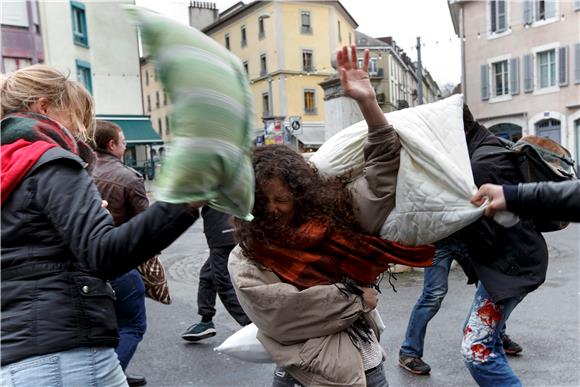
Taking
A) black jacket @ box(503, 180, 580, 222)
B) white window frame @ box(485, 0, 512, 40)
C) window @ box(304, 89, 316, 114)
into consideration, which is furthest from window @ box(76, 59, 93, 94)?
black jacket @ box(503, 180, 580, 222)

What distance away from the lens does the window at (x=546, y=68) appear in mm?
23500

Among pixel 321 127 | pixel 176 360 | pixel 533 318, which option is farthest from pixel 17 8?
pixel 321 127

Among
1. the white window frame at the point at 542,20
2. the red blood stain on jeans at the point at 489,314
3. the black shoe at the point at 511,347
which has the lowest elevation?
the black shoe at the point at 511,347

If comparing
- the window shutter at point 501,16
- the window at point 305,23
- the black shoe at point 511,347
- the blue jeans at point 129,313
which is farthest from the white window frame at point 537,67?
the blue jeans at point 129,313

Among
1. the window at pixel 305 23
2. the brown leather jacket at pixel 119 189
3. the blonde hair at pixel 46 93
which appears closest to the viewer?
the blonde hair at pixel 46 93

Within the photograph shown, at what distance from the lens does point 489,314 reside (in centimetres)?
274

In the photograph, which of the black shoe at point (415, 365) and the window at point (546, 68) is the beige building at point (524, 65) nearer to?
the window at point (546, 68)

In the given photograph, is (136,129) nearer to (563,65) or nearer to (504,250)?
(563,65)

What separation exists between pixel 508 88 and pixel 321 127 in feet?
63.7

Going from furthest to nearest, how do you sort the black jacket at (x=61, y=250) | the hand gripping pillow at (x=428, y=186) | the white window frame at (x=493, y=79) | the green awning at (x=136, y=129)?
the green awning at (x=136, y=129) < the white window frame at (x=493, y=79) < the hand gripping pillow at (x=428, y=186) < the black jacket at (x=61, y=250)

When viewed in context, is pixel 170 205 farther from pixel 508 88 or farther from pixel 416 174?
pixel 508 88

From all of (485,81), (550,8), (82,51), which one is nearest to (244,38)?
(82,51)

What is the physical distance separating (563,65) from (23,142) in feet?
83.0

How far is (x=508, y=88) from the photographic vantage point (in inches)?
992
